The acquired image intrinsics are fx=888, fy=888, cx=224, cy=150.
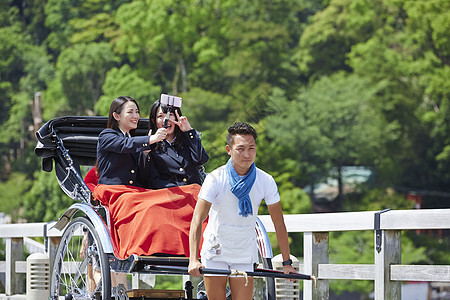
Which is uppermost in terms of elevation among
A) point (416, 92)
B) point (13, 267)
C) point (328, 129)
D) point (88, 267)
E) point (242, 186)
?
point (416, 92)

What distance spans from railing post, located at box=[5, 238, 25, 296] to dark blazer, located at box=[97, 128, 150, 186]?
280 centimetres

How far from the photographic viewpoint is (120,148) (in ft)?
16.7

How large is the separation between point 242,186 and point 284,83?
3933cm

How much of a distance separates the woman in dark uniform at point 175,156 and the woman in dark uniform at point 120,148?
0.42 ft

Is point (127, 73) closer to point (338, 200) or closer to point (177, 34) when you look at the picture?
point (177, 34)

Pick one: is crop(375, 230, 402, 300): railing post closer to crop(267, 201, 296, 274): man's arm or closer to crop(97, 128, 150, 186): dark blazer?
crop(267, 201, 296, 274): man's arm

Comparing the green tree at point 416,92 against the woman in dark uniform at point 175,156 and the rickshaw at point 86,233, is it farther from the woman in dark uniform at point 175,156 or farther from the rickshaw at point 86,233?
the woman in dark uniform at point 175,156

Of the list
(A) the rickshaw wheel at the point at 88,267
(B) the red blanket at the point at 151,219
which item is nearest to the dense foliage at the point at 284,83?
(A) the rickshaw wheel at the point at 88,267

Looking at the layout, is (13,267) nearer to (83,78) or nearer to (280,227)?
(280,227)

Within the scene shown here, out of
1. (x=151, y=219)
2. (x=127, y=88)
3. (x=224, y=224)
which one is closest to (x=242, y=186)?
(x=224, y=224)

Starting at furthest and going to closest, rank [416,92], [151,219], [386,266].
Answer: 1. [416,92]
2. [386,266]
3. [151,219]

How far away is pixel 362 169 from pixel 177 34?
11354 mm

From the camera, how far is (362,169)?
41375 mm

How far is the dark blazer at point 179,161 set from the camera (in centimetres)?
511
